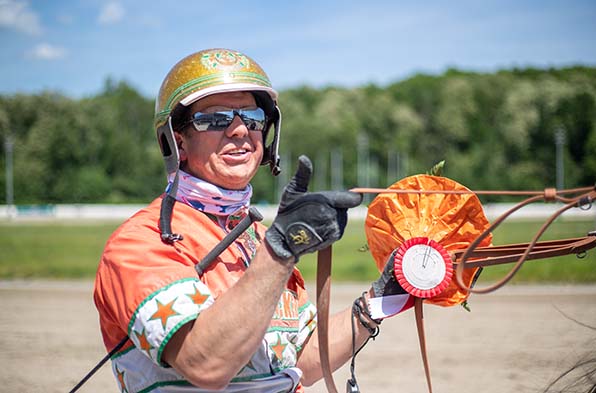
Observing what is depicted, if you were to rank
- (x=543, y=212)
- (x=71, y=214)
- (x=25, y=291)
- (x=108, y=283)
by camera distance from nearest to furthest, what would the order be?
1. (x=108, y=283)
2. (x=25, y=291)
3. (x=543, y=212)
4. (x=71, y=214)

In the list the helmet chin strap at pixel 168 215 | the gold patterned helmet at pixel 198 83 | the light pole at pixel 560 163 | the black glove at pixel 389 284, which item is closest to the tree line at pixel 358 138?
the light pole at pixel 560 163

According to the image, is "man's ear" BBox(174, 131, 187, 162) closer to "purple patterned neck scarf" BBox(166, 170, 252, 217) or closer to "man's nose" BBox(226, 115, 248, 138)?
"purple patterned neck scarf" BBox(166, 170, 252, 217)

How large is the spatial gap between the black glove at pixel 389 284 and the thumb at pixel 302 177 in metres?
0.73

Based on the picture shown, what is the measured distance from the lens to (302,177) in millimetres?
1791

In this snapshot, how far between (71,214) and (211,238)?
46596mm

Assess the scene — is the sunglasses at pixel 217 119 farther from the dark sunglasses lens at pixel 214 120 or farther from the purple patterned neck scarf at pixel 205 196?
the purple patterned neck scarf at pixel 205 196

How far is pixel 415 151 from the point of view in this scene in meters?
69.8

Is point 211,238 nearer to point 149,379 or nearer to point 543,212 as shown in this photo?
point 149,379

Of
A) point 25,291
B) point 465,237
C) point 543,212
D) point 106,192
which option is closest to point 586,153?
point 543,212

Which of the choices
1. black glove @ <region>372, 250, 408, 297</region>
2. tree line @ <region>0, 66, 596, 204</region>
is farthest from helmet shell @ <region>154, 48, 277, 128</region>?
tree line @ <region>0, 66, 596, 204</region>

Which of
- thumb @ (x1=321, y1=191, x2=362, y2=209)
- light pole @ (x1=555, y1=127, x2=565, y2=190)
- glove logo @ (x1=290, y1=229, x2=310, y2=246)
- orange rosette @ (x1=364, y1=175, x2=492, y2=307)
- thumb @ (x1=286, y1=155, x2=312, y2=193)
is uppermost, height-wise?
thumb @ (x1=286, y1=155, x2=312, y2=193)

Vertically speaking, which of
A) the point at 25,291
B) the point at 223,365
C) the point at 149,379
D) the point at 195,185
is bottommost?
the point at 25,291

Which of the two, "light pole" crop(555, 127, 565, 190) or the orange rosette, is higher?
the orange rosette

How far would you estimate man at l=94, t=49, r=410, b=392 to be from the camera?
1806 millimetres
